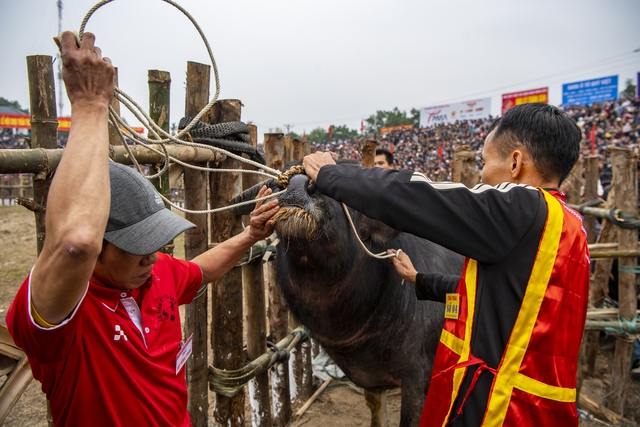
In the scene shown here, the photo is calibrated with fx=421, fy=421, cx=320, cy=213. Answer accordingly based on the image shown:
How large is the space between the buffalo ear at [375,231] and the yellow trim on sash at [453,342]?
1021mm

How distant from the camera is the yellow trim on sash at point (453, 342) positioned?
158cm

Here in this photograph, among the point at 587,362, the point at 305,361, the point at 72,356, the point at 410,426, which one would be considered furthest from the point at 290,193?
the point at 587,362

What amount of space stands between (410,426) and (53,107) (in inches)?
114

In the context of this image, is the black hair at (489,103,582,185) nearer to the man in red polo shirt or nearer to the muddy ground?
the man in red polo shirt

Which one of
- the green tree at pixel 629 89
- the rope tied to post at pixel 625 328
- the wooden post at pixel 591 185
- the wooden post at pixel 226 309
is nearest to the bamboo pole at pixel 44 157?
the wooden post at pixel 226 309

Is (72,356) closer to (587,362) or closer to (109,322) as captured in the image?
(109,322)

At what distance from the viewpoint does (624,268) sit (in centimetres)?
438

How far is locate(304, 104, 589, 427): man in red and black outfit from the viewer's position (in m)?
1.43

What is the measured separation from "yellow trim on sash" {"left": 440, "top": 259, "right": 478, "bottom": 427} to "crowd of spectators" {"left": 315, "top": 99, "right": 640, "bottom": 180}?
50.8 ft

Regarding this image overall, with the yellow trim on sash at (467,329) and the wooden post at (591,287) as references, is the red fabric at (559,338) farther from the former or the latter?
the wooden post at (591,287)

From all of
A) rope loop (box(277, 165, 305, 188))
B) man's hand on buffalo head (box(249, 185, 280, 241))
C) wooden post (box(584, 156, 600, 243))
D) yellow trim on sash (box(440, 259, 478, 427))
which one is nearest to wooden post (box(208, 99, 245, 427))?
man's hand on buffalo head (box(249, 185, 280, 241))

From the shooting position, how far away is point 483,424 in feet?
4.76

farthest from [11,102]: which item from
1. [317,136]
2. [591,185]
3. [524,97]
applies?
[591,185]

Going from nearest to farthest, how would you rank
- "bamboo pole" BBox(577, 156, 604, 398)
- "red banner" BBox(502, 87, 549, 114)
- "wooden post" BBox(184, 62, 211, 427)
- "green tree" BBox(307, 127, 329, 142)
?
"wooden post" BBox(184, 62, 211, 427), "bamboo pole" BBox(577, 156, 604, 398), "red banner" BBox(502, 87, 549, 114), "green tree" BBox(307, 127, 329, 142)
